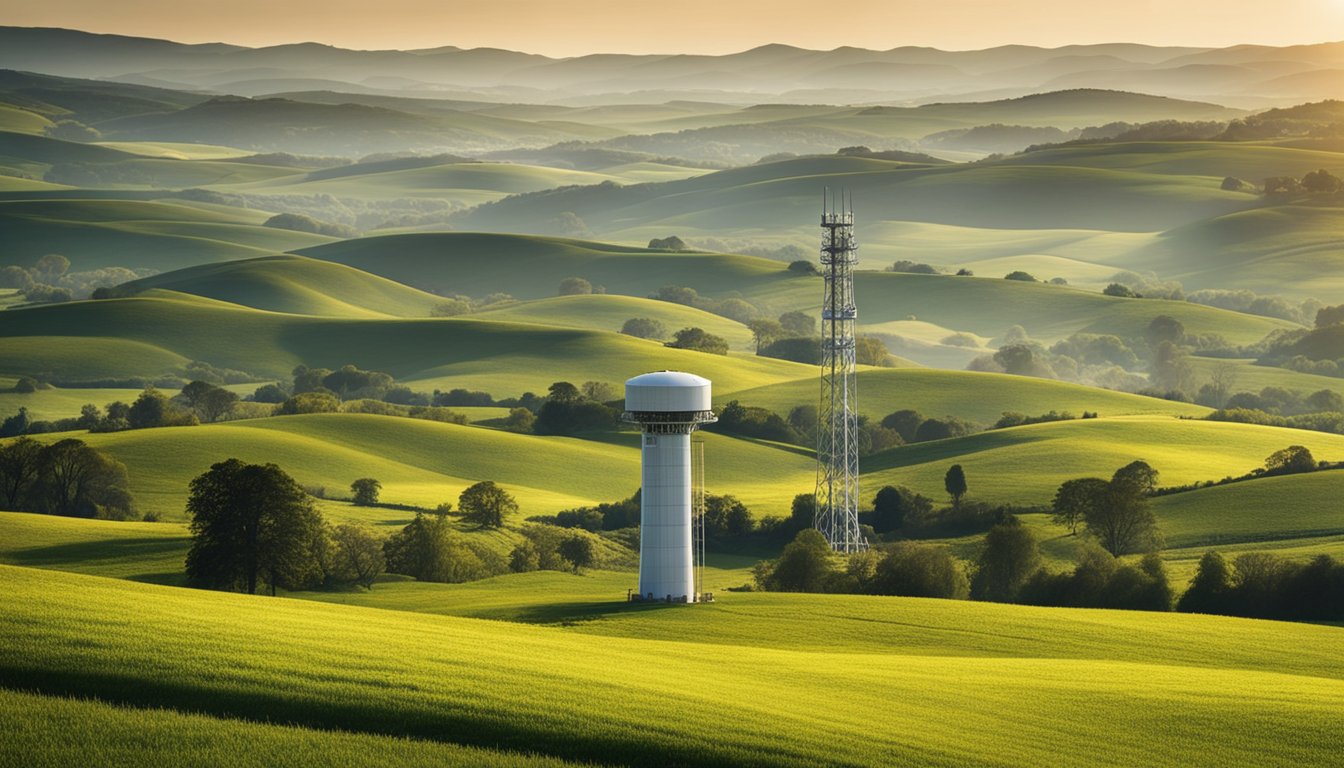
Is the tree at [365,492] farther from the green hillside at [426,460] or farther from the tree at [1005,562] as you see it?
the tree at [1005,562]

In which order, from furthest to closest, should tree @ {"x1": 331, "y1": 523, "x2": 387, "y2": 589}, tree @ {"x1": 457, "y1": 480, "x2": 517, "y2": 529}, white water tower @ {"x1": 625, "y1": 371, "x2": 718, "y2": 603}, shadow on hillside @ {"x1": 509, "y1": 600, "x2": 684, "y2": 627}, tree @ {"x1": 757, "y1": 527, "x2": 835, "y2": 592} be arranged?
tree @ {"x1": 457, "y1": 480, "x2": 517, "y2": 529} → tree @ {"x1": 331, "y1": 523, "x2": 387, "y2": 589} → tree @ {"x1": 757, "y1": 527, "x2": 835, "y2": 592} → white water tower @ {"x1": 625, "y1": 371, "x2": 718, "y2": 603} → shadow on hillside @ {"x1": 509, "y1": 600, "x2": 684, "y2": 627}

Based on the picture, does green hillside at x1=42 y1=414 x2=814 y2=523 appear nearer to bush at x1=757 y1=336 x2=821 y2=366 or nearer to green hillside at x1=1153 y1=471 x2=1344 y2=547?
green hillside at x1=1153 y1=471 x2=1344 y2=547

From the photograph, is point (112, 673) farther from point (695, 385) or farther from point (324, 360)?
point (324, 360)

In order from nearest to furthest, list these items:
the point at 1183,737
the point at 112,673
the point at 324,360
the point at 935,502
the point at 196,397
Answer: the point at 112,673 < the point at 1183,737 < the point at 935,502 < the point at 196,397 < the point at 324,360

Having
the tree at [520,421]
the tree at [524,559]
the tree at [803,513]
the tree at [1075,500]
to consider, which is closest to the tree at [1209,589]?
the tree at [1075,500]

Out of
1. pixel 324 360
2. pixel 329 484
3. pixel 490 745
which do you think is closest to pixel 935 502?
pixel 329 484

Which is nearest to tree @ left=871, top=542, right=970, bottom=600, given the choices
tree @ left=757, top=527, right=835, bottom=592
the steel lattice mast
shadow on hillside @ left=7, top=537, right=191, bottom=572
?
tree @ left=757, top=527, right=835, bottom=592
